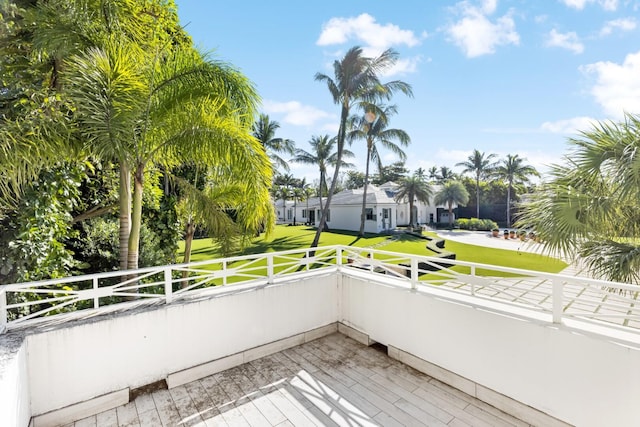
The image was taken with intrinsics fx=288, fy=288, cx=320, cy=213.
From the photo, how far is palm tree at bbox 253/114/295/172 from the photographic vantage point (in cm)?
1952

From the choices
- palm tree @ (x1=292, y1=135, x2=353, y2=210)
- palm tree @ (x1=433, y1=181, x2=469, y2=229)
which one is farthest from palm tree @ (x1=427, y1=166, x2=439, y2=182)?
palm tree @ (x1=292, y1=135, x2=353, y2=210)

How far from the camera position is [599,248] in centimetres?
340

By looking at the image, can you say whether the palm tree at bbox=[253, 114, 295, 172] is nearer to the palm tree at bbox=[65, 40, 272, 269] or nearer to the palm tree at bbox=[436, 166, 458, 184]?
the palm tree at bbox=[65, 40, 272, 269]

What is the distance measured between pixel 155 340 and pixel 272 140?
1788cm

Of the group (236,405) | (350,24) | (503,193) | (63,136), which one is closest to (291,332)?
(236,405)

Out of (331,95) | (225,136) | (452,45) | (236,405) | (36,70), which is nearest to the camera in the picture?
(236,405)

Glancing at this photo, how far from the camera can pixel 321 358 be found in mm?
4348

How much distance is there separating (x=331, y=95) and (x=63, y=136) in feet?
38.5

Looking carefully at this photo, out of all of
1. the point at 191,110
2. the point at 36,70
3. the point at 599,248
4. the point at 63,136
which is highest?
the point at 36,70

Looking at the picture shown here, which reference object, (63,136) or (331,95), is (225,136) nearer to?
(63,136)

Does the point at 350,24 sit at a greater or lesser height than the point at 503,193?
greater

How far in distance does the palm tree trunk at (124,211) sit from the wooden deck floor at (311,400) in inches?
78.1

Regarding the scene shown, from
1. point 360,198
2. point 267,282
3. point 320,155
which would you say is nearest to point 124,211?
point 267,282

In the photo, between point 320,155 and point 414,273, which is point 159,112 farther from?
point 320,155
